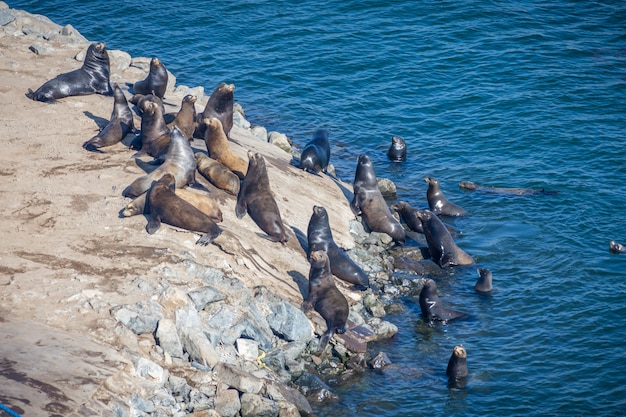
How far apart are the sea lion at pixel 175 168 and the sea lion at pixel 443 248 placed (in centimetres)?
541

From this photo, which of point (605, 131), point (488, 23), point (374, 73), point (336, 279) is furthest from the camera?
point (488, 23)

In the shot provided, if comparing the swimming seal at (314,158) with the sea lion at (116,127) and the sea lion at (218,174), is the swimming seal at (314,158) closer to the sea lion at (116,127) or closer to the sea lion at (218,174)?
the sea lion at (218,174)

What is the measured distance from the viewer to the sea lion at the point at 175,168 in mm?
13453

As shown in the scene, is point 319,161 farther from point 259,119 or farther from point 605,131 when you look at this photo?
point 605,131

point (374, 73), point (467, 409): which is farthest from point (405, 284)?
point (374, 73)

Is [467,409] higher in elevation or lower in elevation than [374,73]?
lower

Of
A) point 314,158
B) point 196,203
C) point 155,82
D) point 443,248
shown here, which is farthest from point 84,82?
point 443,248

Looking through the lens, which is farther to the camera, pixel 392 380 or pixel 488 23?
pixel 488 23

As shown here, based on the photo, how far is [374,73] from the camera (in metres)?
26.1

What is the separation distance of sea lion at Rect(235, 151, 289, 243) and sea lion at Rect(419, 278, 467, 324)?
2.91m

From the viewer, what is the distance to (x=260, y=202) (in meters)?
14.3

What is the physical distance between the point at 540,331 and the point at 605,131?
1018cm

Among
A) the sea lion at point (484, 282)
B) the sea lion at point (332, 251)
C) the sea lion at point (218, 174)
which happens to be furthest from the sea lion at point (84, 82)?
the sea lion at point (484, 282)

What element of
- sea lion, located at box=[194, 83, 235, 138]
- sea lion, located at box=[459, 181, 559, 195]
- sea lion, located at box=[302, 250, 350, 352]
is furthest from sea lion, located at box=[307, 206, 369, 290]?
sea lion, located at box=[459, 181, 559, 195]
